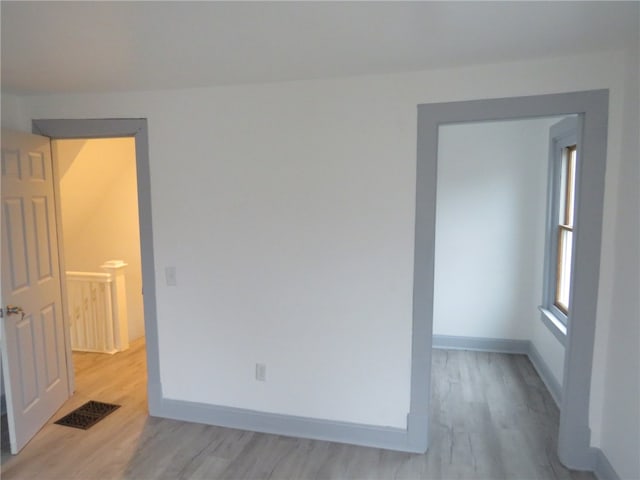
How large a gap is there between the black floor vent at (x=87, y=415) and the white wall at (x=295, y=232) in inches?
Result: 21.9

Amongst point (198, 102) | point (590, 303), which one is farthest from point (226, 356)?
point (590, 303)

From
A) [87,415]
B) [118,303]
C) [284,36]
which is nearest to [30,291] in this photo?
[87,415]

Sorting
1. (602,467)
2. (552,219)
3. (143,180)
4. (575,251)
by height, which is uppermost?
(143,180)

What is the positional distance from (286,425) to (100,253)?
317cm

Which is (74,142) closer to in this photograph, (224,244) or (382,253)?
(224,244)

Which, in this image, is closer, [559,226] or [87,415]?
[87,415]

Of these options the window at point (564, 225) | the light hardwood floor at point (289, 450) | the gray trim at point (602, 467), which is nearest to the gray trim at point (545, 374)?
the light hardwood floor at point (289, 450)

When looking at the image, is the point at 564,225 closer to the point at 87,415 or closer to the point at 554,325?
the point at 554,325

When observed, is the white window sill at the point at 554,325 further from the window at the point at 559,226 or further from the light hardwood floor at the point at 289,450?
the light hardwood floor at the point at 289,450

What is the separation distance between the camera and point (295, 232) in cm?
271

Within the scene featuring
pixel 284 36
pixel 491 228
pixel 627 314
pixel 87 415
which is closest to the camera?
pixel 284 36

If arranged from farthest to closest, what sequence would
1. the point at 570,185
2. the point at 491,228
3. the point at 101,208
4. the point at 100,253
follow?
the point at 100,253
the point at 101,208
the point at 491,228
the point at 570,185

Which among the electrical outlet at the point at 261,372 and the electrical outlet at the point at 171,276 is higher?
the electrical outlet at the point at 171,276

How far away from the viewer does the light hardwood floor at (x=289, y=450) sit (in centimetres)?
244
